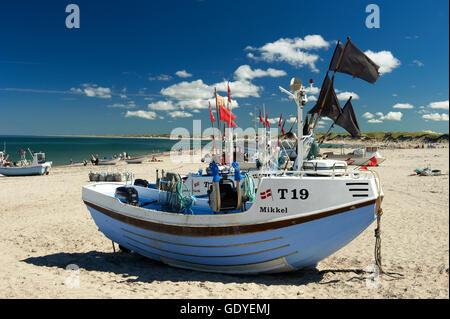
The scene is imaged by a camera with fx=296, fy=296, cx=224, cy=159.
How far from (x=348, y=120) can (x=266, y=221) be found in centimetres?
441

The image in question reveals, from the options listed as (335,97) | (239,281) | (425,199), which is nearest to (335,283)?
(239,281)

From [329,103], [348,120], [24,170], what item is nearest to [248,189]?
[329,103]

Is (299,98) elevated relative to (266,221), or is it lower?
elevated

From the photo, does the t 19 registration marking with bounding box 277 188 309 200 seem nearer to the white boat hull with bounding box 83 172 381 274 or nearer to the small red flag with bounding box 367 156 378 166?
the white boat hull with bounding box 83 172 381 274

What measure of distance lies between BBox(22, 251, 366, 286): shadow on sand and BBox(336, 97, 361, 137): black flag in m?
3.83

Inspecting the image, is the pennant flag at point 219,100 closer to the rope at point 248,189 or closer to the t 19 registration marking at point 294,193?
the rope at point 248,189

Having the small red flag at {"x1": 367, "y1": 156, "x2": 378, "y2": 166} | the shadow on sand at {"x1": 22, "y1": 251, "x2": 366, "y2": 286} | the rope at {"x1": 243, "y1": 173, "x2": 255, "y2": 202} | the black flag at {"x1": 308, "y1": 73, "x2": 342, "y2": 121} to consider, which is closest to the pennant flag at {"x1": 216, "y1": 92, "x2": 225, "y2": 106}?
the black flag at {"x1": 308, "y1": 73, "x2": 342, "y2": 121}

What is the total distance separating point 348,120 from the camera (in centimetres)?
848

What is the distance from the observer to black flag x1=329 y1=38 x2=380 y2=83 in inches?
300

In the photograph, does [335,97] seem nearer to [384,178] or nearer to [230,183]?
[230,183]

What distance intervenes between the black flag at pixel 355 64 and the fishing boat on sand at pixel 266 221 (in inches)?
1.3

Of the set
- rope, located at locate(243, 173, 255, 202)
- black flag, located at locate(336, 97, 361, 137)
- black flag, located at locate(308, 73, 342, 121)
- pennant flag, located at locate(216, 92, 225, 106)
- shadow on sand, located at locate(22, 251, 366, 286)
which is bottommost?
shadow on sand, located at locate(22, 251, 366, 286)

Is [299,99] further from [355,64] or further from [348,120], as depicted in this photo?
[348,120]
